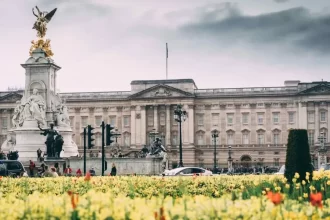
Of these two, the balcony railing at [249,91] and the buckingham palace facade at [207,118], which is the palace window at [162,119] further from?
the balcony railing at [249,91]

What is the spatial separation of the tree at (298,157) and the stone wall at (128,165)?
27.8m

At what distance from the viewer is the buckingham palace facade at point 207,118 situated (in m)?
109

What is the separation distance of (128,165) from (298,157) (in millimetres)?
29391

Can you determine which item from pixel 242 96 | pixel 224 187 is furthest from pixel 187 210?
pixel 242 96

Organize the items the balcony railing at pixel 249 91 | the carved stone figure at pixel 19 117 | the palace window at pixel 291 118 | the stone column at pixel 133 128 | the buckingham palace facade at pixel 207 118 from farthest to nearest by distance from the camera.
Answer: the stone column at pixel 133 128
the palace window at pixel 291 118
the buckingham palace facade at pixel 207 118
the balcony railing at pixel 249 91
the carved stone figure at pixel 19 117

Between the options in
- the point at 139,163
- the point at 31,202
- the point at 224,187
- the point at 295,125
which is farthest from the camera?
the point at 295,125

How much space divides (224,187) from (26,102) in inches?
1395

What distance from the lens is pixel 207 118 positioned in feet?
366

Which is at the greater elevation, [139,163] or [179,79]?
[179,79]

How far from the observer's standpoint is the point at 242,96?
109938 millimetres

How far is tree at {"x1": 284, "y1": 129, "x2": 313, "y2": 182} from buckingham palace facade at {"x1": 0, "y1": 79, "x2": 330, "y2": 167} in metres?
87.9

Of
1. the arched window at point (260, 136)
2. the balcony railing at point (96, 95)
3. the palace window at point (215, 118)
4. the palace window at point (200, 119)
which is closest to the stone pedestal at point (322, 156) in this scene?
the arched window at point (260, 136)

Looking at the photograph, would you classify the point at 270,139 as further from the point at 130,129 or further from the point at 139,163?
the point at 139,163

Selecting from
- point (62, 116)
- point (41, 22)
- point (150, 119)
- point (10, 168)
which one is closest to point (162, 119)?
point (150, 119)
